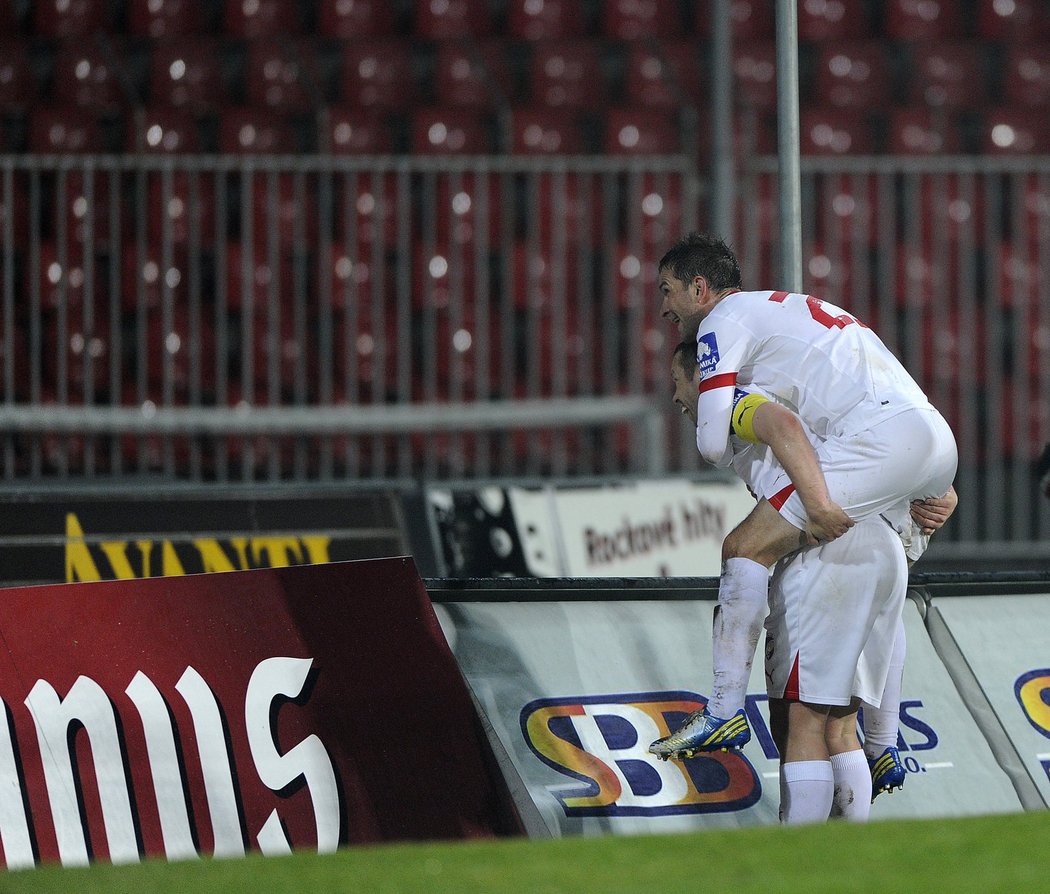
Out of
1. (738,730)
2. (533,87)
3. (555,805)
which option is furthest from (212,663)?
(533,87)

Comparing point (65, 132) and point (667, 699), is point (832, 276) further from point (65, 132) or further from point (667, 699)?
point (667, 699)

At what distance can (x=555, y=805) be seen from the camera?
139 inches

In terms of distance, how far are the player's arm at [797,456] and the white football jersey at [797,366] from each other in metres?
0.06

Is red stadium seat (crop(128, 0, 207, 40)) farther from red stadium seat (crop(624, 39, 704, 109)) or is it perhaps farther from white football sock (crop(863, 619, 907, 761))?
white football sock (crop(863, 619, 907, 761))

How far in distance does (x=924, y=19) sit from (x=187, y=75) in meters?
4.91

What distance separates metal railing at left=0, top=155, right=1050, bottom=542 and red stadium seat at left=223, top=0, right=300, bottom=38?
1.75 metres

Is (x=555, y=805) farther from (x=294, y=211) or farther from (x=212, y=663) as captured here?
(x=294, y=211)

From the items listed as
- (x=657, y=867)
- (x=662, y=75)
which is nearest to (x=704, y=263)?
(x=657, y=867)

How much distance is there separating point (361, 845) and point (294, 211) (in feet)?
19.5

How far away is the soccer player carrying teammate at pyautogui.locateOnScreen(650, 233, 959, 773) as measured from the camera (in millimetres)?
3518

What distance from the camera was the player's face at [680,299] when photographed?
372 centimetres

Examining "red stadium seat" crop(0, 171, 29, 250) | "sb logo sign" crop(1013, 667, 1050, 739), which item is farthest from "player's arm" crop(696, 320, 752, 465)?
"red stadium seat" crop(0, 171, 29, 250)

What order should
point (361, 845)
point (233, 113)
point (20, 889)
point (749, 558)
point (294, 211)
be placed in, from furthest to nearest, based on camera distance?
point (233, 113) → point (294, 211) → point (749, 558) → point (361, 845) → point (20, 889)

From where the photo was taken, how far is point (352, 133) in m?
9.84
